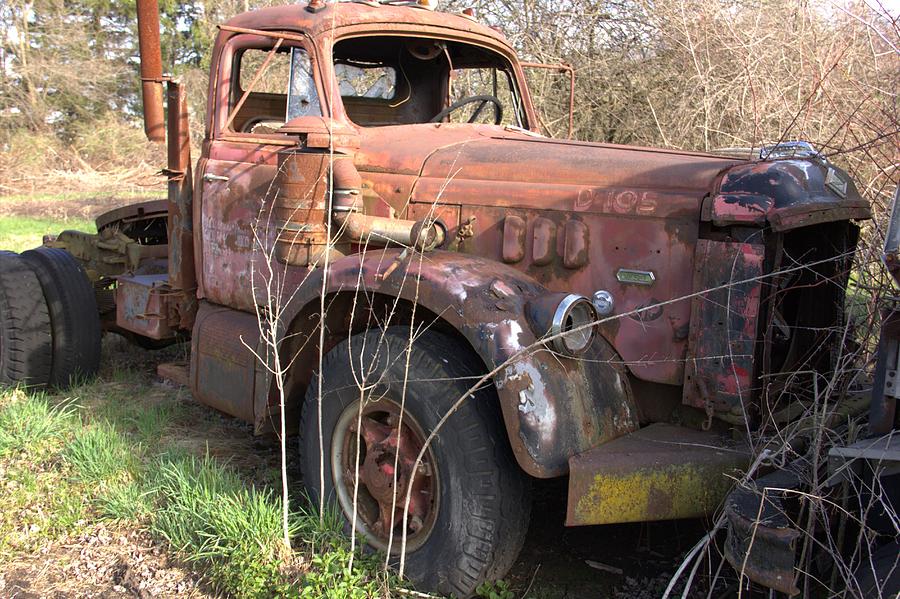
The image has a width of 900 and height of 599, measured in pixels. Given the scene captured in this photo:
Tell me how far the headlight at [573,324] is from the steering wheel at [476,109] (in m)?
1.73

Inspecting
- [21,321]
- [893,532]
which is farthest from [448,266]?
[21,321]

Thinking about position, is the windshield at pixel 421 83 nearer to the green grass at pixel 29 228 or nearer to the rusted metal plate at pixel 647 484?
the rusted metal plate at pixel 647 484

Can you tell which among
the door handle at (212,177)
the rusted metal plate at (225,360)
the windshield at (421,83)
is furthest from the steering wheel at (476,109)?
the rusted metal plate at (225,360)

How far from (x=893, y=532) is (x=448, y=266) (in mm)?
1684

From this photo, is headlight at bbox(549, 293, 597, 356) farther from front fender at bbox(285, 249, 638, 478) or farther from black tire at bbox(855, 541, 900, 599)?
black tire at bbox(855, 541, 900, 599)

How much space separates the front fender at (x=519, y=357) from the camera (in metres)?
2.71

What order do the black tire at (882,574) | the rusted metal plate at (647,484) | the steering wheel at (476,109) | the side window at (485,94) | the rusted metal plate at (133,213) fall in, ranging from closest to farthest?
the black tire at (882,574), the rusted metal plate at (647,484), the steering wheel at (476,109), the side window at (485,94), the rusted metal plate at (133,213)

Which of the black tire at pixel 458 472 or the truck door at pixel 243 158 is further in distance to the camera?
the truck door at pixel 243 158

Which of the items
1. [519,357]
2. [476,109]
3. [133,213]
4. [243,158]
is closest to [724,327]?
[519,357]

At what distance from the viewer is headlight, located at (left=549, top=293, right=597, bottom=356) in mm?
2736

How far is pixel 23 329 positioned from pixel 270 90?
205 centimetres

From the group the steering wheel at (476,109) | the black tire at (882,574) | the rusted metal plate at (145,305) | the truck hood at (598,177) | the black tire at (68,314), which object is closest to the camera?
→ the black tire at (882,574)

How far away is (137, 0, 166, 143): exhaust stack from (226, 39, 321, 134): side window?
40 centimetres

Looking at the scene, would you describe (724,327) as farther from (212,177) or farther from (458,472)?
(212,177)
